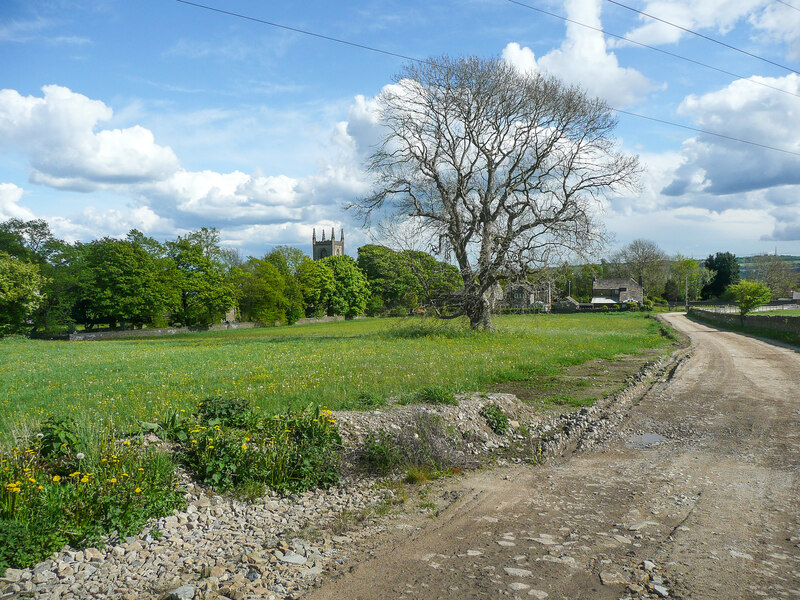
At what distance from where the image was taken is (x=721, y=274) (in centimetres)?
11281

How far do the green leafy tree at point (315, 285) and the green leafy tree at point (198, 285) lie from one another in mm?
16792

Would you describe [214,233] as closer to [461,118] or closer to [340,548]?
[461,118]

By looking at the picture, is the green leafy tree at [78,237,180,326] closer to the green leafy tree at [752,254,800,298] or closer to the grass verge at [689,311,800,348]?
the grass verge at [689,311,800,348]

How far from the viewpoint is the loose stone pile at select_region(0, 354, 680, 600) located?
4629 mm

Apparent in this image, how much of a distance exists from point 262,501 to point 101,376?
11.6 m

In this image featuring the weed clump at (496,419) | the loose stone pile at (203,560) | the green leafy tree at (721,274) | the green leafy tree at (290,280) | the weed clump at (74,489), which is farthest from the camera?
the green leafy tree at (721,274)

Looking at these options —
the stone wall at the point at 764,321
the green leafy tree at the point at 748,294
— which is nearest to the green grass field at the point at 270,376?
the stone wall at the point at 764,321

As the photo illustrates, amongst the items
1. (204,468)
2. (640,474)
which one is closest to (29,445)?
(204,468)

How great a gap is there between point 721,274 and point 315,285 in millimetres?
88275

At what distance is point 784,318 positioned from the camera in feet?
107

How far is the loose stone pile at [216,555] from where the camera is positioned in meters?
4.63

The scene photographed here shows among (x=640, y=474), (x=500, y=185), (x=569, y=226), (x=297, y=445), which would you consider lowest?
(x=640, y=474)

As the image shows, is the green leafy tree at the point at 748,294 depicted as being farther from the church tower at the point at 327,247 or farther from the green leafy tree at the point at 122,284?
the church tower at the point at 327,247

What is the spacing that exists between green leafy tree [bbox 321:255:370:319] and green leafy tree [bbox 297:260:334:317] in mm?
1302
